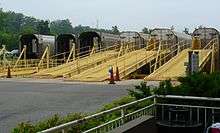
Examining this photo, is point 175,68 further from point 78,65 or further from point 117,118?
point 117,118

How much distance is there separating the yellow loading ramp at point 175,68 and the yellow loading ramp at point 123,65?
2546 millimetres

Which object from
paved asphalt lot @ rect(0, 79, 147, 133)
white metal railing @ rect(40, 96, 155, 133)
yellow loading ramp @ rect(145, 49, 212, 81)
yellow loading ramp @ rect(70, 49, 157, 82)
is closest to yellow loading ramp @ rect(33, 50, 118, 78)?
yellow loading ramp @ rect(70, 49, 157, 82)

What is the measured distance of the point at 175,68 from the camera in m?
32.8

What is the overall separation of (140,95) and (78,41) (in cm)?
3903

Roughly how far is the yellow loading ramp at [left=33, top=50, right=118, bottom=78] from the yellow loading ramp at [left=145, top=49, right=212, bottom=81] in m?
6.84

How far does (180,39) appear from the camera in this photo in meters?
44.6

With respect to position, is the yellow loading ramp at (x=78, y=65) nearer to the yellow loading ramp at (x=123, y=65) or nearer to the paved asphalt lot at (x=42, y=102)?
the yellow loading ramp at (x=123, y=65)

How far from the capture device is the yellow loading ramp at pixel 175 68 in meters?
30.0

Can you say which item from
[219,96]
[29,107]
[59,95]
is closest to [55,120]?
[219,96]

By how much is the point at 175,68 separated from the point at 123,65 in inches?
190

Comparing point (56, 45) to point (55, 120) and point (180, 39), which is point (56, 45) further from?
point (55, 120)

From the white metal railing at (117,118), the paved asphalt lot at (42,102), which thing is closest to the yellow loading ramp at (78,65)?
the paved asphalt lot at (42,102)

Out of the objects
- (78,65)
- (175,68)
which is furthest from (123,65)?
(175,68)

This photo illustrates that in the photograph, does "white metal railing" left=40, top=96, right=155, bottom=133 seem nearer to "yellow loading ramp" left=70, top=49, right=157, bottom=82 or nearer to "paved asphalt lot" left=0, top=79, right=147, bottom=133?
"paved asphalt lot" left=0, top=79, right=147, bottom=133
